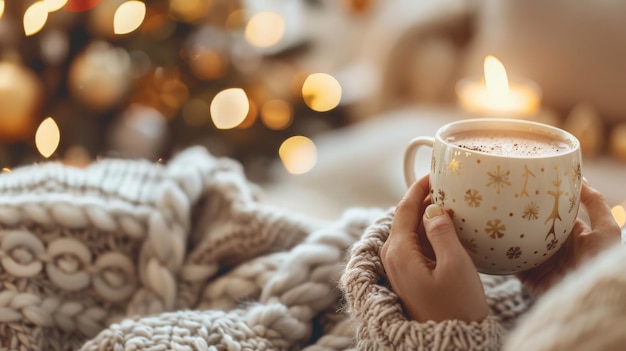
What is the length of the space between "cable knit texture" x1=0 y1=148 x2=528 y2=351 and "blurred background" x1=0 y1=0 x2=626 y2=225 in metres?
0.79

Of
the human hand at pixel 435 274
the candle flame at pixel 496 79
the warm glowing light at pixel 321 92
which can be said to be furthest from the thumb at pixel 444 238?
the warm glowing light at pixel 321 92

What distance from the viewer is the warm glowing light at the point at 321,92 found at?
86.6 inches

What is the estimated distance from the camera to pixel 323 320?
0.69 m

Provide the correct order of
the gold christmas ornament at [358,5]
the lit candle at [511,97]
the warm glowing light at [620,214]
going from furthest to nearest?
the gold christmas ornament at [358,5] < the lit candle at [511,97] < the warm glowing light at [620,214]

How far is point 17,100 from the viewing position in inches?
66.9

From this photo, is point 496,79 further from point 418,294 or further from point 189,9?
point 189,9

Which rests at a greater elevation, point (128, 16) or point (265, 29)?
point (128, 16)

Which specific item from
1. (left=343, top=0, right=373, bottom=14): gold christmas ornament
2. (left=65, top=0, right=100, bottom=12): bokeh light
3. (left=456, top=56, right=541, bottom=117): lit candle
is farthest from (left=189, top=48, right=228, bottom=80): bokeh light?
(left=343, top=0, right=373, bottom=14): gold christmas ornament

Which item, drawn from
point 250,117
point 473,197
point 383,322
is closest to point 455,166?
point 473,197

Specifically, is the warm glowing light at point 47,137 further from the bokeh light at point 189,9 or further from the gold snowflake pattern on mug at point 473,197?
the gold snowflake pattern on mug at point 473,197

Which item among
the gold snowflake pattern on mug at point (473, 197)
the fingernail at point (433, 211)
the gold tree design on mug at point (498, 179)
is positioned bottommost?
the fingernail at point (433, 211)

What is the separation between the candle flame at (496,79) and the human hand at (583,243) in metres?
0.14

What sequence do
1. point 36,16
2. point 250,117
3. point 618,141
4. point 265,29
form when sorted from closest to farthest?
point 618,141 < point 36,16 < point 250,117 < point 265,29

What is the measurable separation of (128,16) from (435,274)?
4.88 feet
